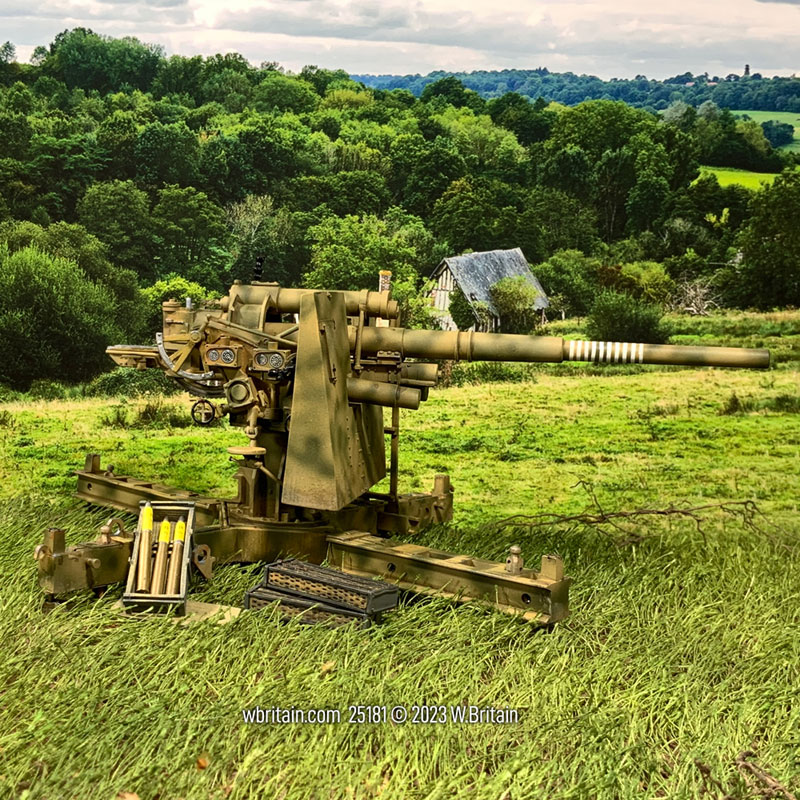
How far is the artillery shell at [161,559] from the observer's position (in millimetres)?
6480

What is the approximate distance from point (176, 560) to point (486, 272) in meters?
4.82

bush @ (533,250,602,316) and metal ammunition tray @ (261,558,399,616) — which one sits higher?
bush @ (533,250,602,316)

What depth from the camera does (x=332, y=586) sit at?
6352 millimetres

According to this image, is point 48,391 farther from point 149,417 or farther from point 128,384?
point 149,417

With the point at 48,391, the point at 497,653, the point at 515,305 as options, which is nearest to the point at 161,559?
the point at 497,653

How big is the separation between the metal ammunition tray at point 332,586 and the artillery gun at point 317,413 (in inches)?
13.2

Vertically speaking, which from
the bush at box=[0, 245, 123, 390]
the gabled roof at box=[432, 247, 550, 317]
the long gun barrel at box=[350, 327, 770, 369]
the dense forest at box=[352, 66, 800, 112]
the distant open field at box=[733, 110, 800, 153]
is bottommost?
the bush at box=[0, 245, 123, 390]

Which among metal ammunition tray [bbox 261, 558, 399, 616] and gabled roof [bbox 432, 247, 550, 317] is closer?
metal ammunition tray [bbox 261, 558, 399, 616]

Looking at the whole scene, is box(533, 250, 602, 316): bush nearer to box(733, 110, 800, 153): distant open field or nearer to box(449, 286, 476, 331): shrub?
box(449, 286, 476, 331): shrub

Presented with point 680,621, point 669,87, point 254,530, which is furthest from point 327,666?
point 669,87

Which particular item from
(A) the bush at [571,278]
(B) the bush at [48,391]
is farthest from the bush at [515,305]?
(B) the bush at [48,391]

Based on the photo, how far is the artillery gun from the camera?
6414 mm

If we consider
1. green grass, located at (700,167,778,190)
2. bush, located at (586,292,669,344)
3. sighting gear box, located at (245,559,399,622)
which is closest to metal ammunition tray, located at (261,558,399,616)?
sighting gear box, located at (245,559,399,622)

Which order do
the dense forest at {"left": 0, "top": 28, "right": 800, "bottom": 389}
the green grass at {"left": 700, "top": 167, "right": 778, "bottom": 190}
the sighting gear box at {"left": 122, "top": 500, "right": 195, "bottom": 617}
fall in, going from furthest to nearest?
the green grass at {"left": 700, "top": 167, "right": 778, "bottom": 190} < the dense forest at {"left": 0, "top": 28, "right": 800, "bottom": 389} < the sighting gear box at {"left": 122, "top": 500, "right": 195, "bottom": 617}
